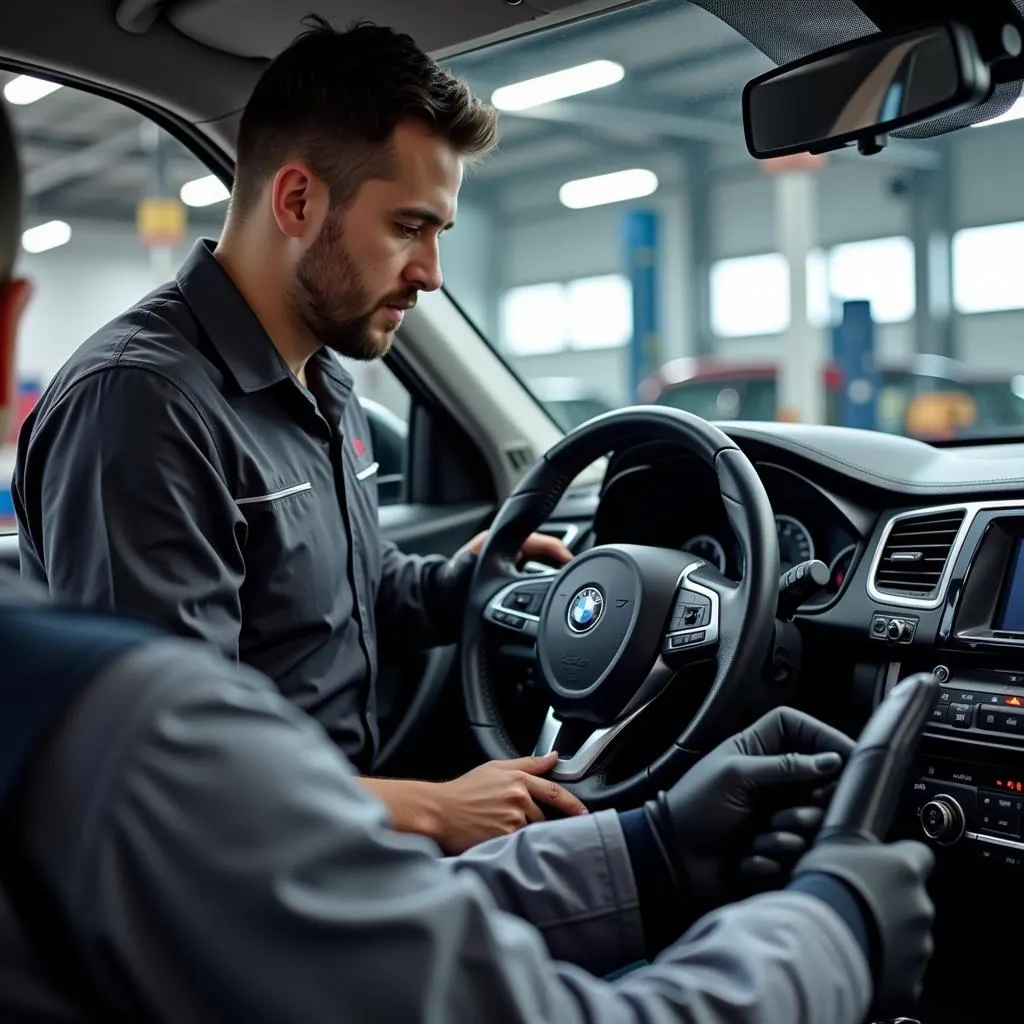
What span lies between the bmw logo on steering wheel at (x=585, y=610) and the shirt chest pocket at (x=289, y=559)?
1.17 feet

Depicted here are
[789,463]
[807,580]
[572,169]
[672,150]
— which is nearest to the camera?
[807,580]

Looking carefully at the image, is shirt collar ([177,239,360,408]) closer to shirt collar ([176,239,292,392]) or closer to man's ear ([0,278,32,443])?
shirt collar ([176,239,292,392])

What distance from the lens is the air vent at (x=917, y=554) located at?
186 centimetres

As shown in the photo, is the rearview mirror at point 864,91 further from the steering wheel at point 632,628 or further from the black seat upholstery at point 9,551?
the black seat upholstery at point 9,551

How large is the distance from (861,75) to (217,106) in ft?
4.12

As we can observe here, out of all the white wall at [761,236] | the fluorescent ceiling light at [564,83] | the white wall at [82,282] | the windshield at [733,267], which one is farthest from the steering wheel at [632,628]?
the white wall at [82,282]

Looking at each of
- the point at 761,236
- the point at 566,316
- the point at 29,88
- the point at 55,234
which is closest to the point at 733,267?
the point at 761,236

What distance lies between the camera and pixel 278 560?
179 centimetres

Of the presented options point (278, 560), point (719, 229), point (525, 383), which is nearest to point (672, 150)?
point (719, 229)

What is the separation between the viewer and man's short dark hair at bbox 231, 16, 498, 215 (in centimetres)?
187

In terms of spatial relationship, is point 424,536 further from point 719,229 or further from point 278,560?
point 719,229

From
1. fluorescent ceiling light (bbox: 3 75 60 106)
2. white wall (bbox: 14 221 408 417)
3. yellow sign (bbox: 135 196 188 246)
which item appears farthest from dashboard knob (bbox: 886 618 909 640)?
white wall (bbox: 14 221 408 417)

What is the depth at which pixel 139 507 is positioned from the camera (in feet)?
5.10

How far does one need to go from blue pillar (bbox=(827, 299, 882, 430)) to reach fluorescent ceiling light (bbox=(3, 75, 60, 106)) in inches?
337
